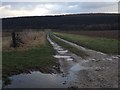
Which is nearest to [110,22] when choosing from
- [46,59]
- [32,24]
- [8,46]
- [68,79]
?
[32,24]

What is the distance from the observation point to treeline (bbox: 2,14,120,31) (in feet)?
389

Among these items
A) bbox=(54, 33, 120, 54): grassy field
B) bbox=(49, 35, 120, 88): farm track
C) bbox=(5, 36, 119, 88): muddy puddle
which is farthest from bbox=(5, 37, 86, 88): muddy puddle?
bbox=(54, 33, 120, 54): grassy field

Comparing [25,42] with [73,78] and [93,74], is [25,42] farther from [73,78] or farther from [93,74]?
[73,78]

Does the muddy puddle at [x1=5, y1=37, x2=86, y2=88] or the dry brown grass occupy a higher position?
the dry brown grass

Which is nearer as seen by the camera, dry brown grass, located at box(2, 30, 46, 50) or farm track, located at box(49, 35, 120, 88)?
farm track, located at box(49, 35, 120, 88)

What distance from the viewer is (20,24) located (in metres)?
124

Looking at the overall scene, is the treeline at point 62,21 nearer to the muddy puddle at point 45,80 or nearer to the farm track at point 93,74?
the farm track at point 93,74

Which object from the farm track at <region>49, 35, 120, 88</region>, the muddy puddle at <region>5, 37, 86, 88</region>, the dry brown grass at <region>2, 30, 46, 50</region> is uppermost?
the dry brown grass at <region>2, 30, 46, 50</region>

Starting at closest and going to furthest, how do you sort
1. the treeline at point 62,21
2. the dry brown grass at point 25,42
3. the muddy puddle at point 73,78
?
the muddy puddle at point 73,78 → the dry brown grass at point 25,42 → the treeline at point 62,21

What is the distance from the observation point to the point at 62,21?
136 metres

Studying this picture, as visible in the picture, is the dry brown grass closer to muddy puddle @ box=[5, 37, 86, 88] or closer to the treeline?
muddy puddle @ box=[5, 37, 86, 88]

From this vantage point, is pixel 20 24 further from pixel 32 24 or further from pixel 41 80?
pixel 41 80

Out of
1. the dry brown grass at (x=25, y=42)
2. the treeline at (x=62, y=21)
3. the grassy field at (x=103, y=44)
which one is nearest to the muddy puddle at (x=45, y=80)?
the dry brown grass at (x=25, y=42)

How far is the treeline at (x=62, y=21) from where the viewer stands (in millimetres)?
118625
